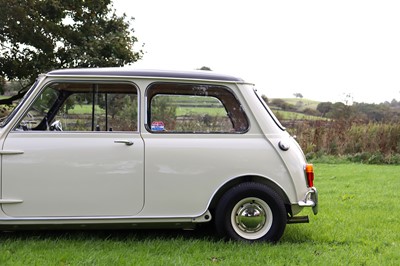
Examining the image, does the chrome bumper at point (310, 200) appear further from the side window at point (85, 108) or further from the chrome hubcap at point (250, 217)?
the side window at point (85, 108)

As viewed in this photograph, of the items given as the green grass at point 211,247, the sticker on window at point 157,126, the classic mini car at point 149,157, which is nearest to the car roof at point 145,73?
the classic mini car at point 149,157

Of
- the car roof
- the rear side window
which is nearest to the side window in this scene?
the car roof

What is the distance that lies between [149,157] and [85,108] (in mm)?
891

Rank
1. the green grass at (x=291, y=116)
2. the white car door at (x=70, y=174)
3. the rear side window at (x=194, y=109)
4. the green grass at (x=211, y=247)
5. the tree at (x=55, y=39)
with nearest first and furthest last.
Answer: the green grass at (x=211, y=247) < the white car door at (x=70, y=174) < the rear side window at (x=194, y=109) < the tree at (x=55, y=39) < the green grass at (x=291, y=116)

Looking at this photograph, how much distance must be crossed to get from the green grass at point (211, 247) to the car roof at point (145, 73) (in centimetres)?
170

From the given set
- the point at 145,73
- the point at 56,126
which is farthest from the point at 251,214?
the point at 56,126

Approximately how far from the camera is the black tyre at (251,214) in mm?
4289

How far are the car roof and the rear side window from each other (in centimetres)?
10

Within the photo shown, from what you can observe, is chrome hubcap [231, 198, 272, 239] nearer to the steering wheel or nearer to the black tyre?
the black tyre

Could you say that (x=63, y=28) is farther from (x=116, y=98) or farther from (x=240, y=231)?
(x=240, y=231)

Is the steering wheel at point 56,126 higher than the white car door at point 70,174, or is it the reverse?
the steering wheel at point 56,126

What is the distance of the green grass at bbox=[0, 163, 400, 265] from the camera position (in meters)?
3.82

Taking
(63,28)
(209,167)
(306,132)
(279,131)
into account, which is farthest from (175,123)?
(306,132)

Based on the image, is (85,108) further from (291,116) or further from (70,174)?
(291,116)
